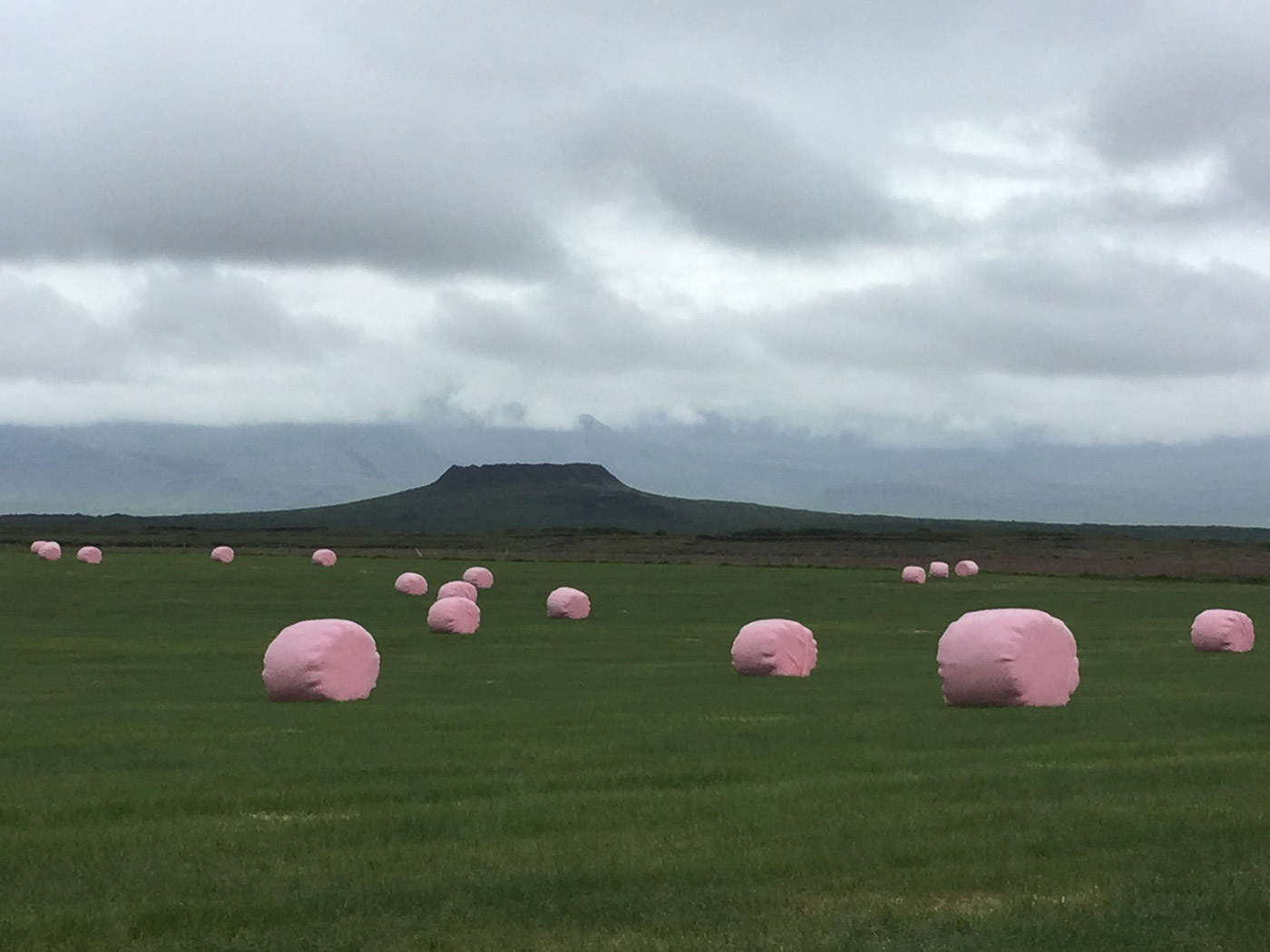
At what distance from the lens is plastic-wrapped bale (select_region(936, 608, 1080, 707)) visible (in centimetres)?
2359

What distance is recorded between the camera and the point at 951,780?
626 inches

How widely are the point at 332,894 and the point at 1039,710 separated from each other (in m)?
14.2

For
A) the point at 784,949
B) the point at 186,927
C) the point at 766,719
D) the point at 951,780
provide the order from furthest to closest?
the point at 766,719 → the point at 951,780 → the point at 186,927 → the point at 784,949

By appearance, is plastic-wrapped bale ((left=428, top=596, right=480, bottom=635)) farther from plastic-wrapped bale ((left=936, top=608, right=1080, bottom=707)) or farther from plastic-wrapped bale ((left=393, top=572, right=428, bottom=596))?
plastic-wrapped bale ((left=393, top=572, right=428, bottom=596))

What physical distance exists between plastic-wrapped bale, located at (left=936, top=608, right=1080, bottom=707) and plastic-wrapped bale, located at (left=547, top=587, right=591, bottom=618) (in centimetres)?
2821

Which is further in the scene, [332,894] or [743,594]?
[743,594]

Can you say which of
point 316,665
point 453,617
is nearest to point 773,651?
point 316,665

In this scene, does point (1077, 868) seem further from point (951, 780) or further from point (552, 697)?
point (552, 697)

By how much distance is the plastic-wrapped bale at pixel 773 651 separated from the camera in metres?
30.8

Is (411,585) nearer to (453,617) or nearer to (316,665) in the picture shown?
(453,617)

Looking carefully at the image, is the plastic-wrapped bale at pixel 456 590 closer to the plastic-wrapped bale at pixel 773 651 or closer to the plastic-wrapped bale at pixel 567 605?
the plastic-wrapped bale at pixel 567 605

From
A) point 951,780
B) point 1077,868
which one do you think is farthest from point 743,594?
point 1077,868

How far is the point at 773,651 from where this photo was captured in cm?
3077

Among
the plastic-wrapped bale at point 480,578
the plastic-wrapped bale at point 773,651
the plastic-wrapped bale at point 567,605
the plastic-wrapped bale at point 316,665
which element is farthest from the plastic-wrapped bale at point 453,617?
the plastic-wrapped bale at point 480,578
